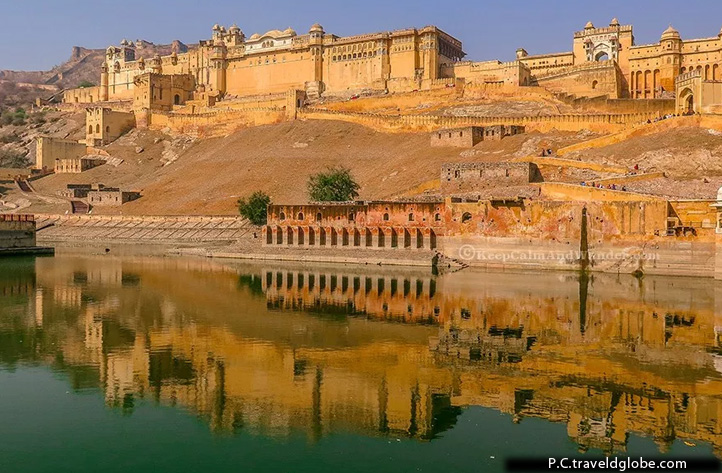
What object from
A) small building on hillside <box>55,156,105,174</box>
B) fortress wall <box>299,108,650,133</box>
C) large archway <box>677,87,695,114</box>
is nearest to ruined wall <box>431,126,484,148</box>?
fortress wall <box>299,108,650,133</box>

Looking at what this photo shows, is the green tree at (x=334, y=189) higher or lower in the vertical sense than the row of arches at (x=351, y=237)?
higher

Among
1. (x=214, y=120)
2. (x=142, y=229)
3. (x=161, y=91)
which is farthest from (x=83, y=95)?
(x=142, y=229)

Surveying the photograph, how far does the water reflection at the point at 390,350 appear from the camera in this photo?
14.8m

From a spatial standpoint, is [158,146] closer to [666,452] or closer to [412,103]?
[412,103]

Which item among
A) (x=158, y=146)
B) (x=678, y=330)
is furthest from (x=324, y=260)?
(x=158, y=146)

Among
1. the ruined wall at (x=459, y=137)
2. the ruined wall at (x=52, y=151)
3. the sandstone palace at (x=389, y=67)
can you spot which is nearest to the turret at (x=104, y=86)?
the sandstone palace at (x=389, y=67)

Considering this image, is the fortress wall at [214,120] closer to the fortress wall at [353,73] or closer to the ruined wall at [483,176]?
the fortress wall at [353,73]

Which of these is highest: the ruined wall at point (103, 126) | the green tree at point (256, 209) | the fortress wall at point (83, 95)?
the fortress wall at point (83, 95)

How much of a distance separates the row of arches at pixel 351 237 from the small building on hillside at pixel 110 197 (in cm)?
2644

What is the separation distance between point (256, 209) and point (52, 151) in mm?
40753

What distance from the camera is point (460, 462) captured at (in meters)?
A: 12.5

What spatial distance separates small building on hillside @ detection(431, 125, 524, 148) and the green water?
2957 centimetres

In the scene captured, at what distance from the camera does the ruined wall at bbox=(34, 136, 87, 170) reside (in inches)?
3278

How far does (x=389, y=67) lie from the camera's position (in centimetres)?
8219
